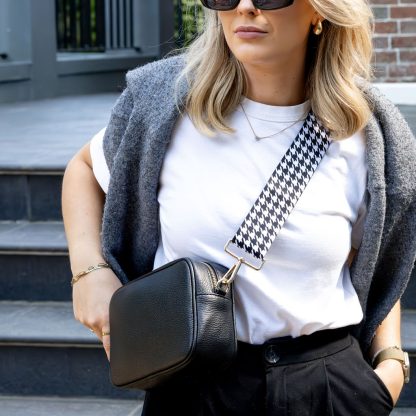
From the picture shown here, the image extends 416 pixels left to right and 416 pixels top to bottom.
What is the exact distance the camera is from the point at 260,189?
1738 millimetres

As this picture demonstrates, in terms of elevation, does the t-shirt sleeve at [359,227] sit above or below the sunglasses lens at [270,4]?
below

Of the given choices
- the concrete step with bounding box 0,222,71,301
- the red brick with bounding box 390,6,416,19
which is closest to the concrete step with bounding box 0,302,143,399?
the concrete step with bounding box 0,222,71,301

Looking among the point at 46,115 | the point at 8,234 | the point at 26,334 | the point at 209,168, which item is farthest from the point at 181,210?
the point at 46,115

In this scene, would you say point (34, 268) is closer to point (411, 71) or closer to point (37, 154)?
point (37, 154)

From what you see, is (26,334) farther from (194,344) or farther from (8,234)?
(194,344)

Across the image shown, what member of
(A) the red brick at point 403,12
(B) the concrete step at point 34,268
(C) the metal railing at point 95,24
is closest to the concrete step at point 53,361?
(B) the concrete step at point 34,268

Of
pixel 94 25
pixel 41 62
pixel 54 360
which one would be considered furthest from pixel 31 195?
pixel 94 25

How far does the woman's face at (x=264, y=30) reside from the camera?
1675mm

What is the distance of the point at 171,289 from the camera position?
5.28 feet

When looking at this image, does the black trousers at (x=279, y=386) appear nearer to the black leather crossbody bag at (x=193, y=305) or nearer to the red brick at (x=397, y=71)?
the black leather crossbody bag at (x=193, y=305)

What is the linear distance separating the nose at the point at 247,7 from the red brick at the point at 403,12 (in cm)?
419

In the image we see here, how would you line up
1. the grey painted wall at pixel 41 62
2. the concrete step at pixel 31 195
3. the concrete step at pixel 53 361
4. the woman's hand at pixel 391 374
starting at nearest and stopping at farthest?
the woman's hand at pixel 391 374
the concrete step at pixel 53 361
the concrete step at pixel 31 195
the grey painted wall at pixel 41 62

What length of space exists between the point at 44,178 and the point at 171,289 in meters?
2.64

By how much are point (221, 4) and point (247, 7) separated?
5 cm
